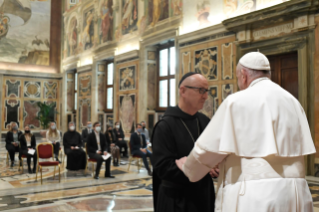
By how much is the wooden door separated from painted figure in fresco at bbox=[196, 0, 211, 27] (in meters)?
2.86

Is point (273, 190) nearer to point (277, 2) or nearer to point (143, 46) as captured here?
point (277, 2)

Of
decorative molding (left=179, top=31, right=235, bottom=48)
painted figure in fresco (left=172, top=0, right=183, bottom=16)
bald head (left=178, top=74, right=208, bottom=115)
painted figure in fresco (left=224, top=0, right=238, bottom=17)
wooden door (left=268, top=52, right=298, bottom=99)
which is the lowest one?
bald head (left=178, top=74, right=208, bottom=115)

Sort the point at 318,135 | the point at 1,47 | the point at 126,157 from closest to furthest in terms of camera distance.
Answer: the point at 318,135 → the point at 126,157 → the point at 1,47

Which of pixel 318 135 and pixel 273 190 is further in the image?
pixel 318 135

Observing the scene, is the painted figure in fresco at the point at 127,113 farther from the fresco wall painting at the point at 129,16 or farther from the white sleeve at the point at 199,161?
the white sleeve at the point at 199,161

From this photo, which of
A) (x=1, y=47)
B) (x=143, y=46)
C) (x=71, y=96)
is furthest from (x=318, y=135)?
(x=1, y=47)

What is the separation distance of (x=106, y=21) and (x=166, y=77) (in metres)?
5.48

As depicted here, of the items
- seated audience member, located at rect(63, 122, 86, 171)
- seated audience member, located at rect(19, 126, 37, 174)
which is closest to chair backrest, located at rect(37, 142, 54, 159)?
seated audience member, located at rect(63, 122, 86, 171)

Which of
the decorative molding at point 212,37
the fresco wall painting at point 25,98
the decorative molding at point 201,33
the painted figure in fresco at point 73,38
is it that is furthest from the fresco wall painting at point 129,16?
the fresco wall painting at point 25,98

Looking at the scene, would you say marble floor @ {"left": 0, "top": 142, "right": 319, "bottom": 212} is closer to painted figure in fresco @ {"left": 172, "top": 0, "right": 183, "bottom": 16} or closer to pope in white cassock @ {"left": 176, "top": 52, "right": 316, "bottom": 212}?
pope in white cassock @ {"left": 176, "top": 52, "right": 316, "bottom": 212}

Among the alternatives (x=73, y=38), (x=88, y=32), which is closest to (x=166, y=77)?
(x=88, y=32)

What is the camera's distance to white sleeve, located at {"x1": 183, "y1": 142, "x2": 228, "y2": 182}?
1933mm

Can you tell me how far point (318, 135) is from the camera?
26.6 feet

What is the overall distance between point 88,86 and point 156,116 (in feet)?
22.3
